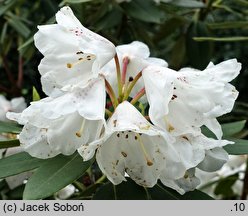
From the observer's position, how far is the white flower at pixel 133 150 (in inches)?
31.4

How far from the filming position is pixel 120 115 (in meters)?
0.81

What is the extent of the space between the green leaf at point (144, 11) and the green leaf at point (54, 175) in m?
0.67

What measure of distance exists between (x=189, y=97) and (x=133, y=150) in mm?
123

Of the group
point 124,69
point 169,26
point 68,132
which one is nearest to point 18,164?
point 68,132

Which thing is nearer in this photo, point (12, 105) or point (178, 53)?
point (12, 105)

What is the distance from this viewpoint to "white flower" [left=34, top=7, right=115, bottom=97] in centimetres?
86

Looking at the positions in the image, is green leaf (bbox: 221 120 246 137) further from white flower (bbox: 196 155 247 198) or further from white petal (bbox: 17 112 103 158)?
white flower (bbox: 196 155 247 198)

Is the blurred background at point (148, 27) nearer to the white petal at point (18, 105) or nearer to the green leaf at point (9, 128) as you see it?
the white petal at point (18, 105)

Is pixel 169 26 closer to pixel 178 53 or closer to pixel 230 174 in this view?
pixel 178 53

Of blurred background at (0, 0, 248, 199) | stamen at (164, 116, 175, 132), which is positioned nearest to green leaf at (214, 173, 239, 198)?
blurred background at (0, 0, 248, 199)

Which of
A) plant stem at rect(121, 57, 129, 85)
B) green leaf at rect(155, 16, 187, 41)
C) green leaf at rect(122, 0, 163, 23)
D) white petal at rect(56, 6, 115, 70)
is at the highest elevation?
white petal at rect(56, 6, 115, 70)

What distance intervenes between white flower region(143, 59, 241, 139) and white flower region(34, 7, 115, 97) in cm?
10
